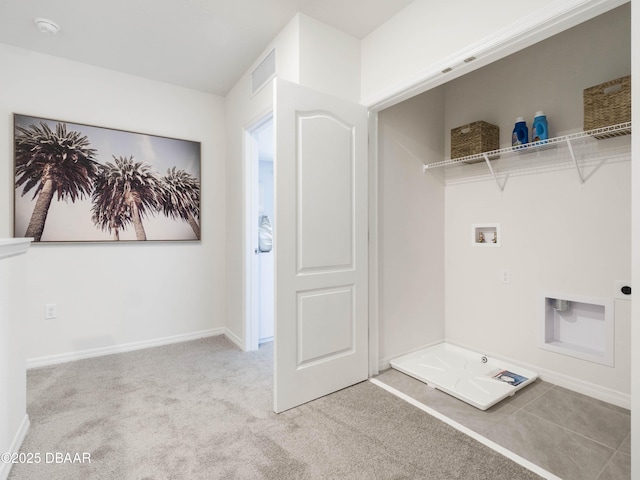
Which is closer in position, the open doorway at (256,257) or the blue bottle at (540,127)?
the blue bottle at (540,127)

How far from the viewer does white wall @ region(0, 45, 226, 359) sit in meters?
2.62

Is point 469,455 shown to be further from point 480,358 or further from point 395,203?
point 395,203

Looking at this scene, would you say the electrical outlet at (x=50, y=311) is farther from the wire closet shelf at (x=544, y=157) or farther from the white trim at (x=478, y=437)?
the wire closet shelf at (x=544, y=157)

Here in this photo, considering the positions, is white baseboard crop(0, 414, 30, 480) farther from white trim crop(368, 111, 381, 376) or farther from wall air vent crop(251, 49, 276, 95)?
wall air vent crop(251, 49, 276, 95)

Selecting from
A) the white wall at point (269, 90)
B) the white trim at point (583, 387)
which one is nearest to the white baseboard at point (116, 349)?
the white wall at point (269, 90)

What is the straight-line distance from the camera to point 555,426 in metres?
1.81

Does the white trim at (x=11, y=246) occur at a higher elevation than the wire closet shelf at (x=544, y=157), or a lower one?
lower

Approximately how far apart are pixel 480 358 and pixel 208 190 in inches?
121

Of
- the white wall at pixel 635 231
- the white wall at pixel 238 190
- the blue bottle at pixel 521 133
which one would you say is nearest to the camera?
the white wall at pixel 635 231

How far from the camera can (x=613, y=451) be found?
1600 mm

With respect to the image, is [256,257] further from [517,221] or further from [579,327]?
[579,327]

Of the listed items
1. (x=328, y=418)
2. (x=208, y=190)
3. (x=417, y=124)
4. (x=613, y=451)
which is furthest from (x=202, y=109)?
(x=613, y=451)

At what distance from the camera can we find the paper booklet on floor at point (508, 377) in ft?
7.32

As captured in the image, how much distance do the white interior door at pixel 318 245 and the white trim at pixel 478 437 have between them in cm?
33
